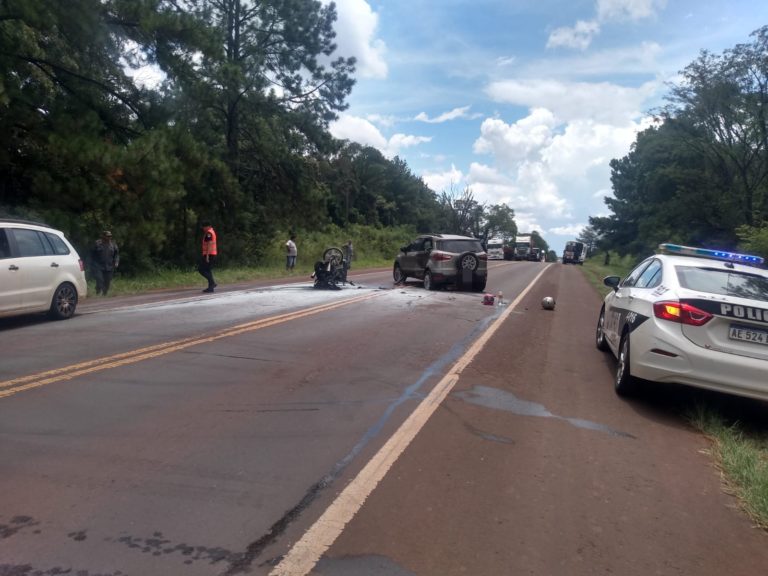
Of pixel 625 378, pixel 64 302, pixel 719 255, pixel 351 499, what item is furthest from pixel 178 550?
pixel 64 302

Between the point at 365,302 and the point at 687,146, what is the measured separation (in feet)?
104

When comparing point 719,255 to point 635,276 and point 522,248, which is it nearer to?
point 635,276

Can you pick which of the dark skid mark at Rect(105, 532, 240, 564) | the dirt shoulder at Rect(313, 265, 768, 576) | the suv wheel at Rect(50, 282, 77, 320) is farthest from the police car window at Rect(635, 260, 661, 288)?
the suv wheel at Rect(50, 282, 77, 320)

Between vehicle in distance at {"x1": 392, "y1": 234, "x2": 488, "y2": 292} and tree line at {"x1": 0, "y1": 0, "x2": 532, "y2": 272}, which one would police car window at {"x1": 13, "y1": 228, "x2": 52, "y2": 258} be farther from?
vehicle in distance at {"x1": 392, "y1": 234, "x2": 488, "y2": 292}

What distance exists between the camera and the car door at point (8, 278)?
9.38m

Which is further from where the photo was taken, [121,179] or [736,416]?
[121,179]

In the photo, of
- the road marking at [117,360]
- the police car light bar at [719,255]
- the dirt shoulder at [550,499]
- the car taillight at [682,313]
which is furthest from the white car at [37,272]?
the police car light bar at [719,255]

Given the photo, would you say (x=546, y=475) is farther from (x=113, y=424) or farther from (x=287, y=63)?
(x=287, y=63)

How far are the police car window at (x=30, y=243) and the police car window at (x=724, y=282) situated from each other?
365 inches

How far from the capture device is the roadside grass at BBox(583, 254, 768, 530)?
A: 4441 millimetres

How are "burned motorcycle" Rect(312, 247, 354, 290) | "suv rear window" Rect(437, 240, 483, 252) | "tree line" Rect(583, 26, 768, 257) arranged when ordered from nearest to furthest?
"burned motorcycle" Rect(312, 247, 354, 290) < "suv rear window" Rect(437, 240, 483, 252) < "tree line" Rect(583, 26, 768, 257)

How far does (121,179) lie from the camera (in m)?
17.5

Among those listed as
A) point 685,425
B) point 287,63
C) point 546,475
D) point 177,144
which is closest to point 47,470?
point 546,475

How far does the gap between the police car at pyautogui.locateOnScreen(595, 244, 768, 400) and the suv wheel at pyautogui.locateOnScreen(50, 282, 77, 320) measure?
8678 mm
